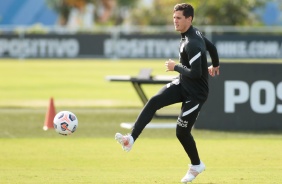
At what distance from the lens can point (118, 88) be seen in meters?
33.7

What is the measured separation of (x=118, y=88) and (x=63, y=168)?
66.7ft

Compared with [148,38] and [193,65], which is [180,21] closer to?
[193,65]

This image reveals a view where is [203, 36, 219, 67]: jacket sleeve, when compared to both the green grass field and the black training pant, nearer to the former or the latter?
the black training pant

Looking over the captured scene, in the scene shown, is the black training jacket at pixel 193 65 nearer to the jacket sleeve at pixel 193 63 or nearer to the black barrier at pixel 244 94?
the jacket sleeve at pixel 193 63

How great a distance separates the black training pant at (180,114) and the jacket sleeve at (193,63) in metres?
0.40

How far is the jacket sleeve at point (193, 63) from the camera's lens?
37.5ft

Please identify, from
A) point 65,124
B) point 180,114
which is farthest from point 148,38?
point 180,114

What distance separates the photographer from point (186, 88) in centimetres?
1173

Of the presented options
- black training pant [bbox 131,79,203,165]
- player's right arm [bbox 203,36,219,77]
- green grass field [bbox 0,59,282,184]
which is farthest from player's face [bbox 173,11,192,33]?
green grass field [bbox 0,59,282,184]

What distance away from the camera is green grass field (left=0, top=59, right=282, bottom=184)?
1245cm

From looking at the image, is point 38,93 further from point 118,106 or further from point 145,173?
point 145,173

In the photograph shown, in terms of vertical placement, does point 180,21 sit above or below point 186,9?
below

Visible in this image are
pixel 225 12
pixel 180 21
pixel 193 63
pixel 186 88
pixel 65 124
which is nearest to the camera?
pixel 193 63

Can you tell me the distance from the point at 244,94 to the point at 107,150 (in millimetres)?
4560
